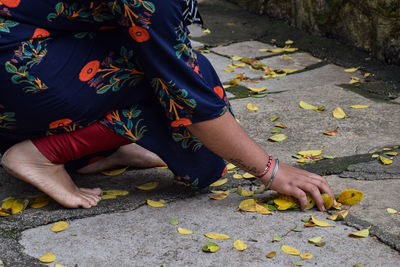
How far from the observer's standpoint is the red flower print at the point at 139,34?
1.59 meters

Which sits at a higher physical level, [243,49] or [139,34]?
[139,34]

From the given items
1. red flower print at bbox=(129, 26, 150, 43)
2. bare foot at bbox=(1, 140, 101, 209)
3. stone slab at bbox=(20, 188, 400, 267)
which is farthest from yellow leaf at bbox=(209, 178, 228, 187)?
red flower print at bbox=(129, 26, 150, 43)

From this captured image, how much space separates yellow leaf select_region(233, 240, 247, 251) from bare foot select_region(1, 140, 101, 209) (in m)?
0.52

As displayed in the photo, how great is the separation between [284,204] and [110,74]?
67cm

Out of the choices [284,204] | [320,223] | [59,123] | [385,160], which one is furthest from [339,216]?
[59,123]

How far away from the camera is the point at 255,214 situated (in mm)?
1796

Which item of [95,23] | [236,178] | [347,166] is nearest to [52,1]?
[95,23]

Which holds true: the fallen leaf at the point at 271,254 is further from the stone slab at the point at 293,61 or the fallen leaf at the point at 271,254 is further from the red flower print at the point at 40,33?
the stone slab at the point at 293,61

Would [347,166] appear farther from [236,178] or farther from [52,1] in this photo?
[52,1]

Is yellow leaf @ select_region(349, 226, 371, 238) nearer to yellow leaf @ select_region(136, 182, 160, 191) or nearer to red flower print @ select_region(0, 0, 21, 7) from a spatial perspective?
yellow leaf @ select_region(136, 182, 160, 191)

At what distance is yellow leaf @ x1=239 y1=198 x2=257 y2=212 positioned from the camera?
1.82 metres

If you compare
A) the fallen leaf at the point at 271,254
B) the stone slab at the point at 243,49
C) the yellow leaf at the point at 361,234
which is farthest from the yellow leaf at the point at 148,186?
the stone slab at the point at 243,49

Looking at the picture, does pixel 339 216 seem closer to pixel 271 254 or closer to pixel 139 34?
pixel 271 254

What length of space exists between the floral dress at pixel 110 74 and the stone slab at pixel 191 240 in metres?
0.21
